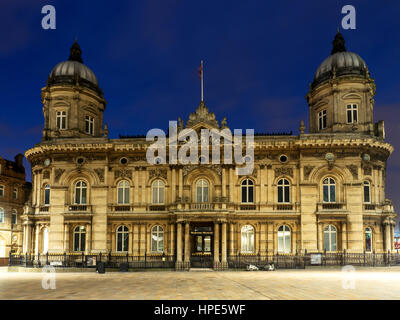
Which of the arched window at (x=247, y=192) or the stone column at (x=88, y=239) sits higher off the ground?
the arched window at (x=247, y=192)

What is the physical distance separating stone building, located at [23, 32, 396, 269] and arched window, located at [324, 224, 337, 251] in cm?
10

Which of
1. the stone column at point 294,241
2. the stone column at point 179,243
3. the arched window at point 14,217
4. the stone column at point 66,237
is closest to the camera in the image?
the stone column at point 179,243

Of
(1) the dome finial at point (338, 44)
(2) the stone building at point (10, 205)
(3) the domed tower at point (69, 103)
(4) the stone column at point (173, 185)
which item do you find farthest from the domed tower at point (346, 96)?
(2) the stone building at point (10, 205)

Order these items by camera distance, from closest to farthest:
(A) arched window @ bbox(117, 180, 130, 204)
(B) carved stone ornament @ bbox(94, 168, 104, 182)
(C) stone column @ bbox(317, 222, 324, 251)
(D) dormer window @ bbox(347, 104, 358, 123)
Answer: (C) stone column @ bbox(317, 222, 324, 251) < (B) carved stone ornament @ bbox(94, 168, 104, 182) < (A) arched window @ bbox(117, 180, 130, 204) < (D) dormer window @ bbox(347, 104, 358, 123)

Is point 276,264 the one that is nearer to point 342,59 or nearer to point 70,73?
point 342,59

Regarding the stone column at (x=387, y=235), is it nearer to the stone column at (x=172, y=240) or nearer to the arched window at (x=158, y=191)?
the stone column at (x=172, y=240)

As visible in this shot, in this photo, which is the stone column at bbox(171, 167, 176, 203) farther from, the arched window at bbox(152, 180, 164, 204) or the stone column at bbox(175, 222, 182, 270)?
the stone column at bbox(175, 222, 182, 270)

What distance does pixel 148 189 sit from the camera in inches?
1673

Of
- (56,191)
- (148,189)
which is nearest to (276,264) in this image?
(148,189)

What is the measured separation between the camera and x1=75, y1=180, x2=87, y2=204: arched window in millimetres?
42781

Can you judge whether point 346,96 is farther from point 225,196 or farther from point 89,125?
point 89,125

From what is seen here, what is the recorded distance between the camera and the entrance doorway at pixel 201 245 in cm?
3919

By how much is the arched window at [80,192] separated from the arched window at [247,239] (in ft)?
54.2

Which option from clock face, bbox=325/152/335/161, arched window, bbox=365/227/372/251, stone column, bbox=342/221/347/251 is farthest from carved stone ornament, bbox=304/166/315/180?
arched window, bbox=365/227/372/251
